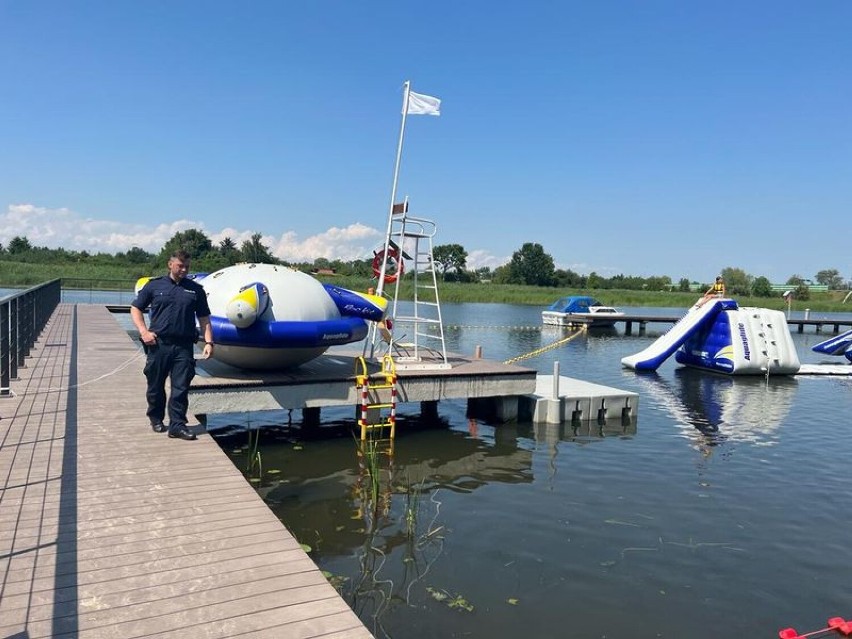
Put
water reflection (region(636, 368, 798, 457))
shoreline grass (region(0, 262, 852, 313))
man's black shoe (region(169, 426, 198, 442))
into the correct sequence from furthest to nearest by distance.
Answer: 1. shoreline grass (region(0, 262, 852, 313))
2. water reflection (region(636, 368, 798, 457))
3. man's black shoe (region(169, 426, 198, 442))

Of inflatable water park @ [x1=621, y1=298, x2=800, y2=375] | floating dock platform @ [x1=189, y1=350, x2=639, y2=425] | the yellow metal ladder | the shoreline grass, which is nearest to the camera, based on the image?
floating dock platform @ [x1=189, y1=350, x2=639, y2=425]

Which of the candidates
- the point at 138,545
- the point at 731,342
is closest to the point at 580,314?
the point at 731,342

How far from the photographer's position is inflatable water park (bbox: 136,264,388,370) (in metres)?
10.3

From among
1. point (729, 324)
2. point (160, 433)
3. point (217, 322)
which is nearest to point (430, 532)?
point (160, 433)

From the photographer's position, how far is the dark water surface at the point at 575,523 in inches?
247

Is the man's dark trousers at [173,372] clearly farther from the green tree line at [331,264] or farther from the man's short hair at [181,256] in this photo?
the green tree line at [331,264]

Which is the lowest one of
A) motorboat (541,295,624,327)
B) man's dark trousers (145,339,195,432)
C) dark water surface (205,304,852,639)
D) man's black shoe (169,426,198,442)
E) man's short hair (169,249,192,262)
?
dark water surface (205,304,852,639)

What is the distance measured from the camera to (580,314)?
46.8 metres

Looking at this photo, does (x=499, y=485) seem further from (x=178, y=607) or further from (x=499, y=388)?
(x=178, y=607)

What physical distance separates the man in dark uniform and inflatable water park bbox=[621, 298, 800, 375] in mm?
19699

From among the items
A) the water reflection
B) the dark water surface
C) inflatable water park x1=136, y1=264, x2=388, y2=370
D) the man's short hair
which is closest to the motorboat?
the water reflection

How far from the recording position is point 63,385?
1070cm

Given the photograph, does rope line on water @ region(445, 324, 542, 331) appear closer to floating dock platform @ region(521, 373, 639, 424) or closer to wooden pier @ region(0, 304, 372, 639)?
floating dock platform @ region(521, 373, 639, 424)

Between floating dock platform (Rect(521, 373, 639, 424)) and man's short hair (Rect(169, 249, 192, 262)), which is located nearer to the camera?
man's short hair (Rect(169, 249, 192, 262))
